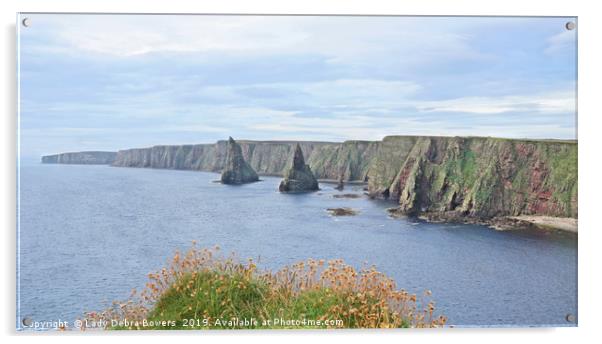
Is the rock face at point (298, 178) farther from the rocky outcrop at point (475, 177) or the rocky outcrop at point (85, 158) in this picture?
the rocky outcrop at point (85, 158)

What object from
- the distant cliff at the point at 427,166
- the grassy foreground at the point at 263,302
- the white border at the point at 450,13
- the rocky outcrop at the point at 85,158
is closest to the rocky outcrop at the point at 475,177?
the distant cliff at the point at 427,166

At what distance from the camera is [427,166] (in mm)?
6625

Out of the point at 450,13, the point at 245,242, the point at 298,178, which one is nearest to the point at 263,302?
the point at 245,242

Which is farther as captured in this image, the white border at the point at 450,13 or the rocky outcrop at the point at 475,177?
the rocky outcrop at the point at 475,177

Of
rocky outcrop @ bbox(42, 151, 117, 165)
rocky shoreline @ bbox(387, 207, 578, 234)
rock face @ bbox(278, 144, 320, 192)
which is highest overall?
rocky outcrop @ bbox(42, 151, 117, 165)

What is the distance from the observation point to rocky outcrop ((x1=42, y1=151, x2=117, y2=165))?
607 cm

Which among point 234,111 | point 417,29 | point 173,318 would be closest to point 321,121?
point 234,111

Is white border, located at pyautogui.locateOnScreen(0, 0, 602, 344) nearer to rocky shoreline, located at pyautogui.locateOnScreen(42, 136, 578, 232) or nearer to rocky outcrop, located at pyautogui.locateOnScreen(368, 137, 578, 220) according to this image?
rocky outcrop, located at pyautogui.locateOnScreen(368, 137, 578, 220)

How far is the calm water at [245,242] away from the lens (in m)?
5.77

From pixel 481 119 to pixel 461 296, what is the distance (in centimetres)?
202

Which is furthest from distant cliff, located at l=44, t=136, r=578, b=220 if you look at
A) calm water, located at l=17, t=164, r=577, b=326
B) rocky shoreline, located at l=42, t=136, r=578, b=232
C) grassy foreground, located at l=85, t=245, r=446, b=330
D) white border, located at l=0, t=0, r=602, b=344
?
grassy foreground, located at l=85, t=245, r=446, b=330

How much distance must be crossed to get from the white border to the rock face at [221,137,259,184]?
63.2 inches

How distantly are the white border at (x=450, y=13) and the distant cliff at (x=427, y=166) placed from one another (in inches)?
17.4
